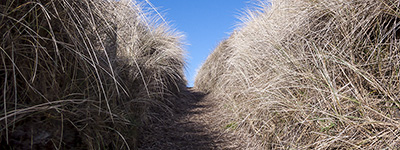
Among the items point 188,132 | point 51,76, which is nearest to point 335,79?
point 188,132

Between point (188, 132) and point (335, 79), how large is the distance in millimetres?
1790

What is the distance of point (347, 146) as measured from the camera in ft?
5.99

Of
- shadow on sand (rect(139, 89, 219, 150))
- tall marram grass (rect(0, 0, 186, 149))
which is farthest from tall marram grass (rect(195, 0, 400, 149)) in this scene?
tall marram grass (rect(0, 0, 186, 149))

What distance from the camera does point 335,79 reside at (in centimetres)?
222

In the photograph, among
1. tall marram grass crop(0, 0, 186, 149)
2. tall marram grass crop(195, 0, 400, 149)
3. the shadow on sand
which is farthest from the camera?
the shadow on sand

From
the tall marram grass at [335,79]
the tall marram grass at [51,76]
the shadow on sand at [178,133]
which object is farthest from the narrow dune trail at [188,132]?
the tall marram grass at [51,76]

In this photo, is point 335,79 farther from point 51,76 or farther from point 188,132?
point 51,76

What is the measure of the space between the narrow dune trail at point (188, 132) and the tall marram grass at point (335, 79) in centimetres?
47

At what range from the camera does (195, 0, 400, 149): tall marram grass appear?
6.10 ft

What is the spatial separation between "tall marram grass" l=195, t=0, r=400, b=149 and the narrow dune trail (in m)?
0.47

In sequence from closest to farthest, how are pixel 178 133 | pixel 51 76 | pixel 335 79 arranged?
1. pixel 51 76
2. pixel 335 79
3. pixel 178 133

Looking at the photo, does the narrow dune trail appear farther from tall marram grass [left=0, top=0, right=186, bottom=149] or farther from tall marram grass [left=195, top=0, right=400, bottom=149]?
tall marram grass [left=0, top=0, right=186, bottom=149]

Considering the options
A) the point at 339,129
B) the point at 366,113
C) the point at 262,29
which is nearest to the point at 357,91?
the point at 366,113

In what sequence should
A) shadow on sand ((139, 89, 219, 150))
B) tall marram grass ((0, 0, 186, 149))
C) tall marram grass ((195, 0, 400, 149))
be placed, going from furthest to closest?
shadow on sand ((139, 89, 219, 150)) → tall marram grass ((195, 0, 400, 149)) → tall marram grass ((0, 0, 186, 149))
